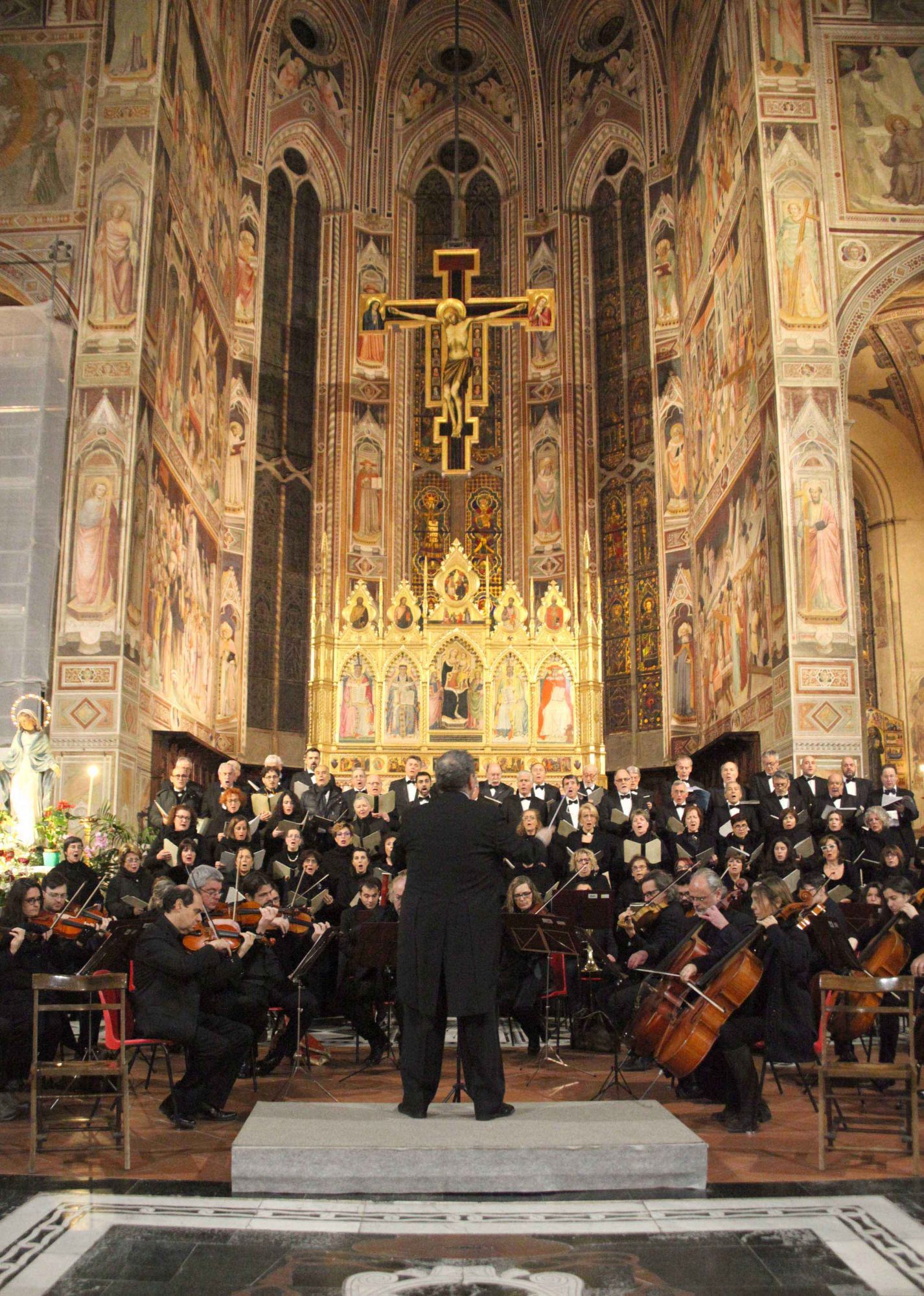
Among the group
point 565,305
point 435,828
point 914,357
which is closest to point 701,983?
point 435,828

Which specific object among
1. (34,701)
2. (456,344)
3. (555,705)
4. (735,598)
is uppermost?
(456,344)

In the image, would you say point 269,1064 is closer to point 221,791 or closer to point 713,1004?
point 713,1004

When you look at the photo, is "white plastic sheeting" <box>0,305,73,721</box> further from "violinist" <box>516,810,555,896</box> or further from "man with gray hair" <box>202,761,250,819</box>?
"violinist" <box>516,810,555,896</box>

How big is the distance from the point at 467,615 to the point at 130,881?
26.9ft

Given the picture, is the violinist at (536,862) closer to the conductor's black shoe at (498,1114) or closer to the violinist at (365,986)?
the violinist at (365,986)

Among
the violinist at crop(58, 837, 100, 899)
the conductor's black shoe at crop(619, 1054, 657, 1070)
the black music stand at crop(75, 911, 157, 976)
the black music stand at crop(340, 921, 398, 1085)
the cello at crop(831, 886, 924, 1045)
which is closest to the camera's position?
the black music stand at crop(75, 911, 157, 976)

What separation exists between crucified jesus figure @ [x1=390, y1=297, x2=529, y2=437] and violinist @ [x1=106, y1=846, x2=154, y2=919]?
8.75m

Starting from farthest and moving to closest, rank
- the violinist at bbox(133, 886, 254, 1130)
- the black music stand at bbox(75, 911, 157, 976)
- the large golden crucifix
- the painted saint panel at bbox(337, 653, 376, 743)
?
the painted saint panel at bbox(337, 653, 376, 743)
the large golden crucifix
the black music stand at bbox(75, 911, 157, 976)
the violinist at bbox(133, 886, 254, 1130)

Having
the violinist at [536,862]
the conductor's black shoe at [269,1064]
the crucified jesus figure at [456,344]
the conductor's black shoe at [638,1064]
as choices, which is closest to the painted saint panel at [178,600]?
the crucified jesus figure at [456,344]

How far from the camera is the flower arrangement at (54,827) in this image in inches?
408

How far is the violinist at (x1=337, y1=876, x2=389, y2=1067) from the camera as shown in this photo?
25.4 ft

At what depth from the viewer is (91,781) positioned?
11930 millimetres

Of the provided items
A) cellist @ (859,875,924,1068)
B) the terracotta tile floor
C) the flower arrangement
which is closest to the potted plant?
the flower arrangement

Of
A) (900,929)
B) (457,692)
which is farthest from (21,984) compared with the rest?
(457,692)
